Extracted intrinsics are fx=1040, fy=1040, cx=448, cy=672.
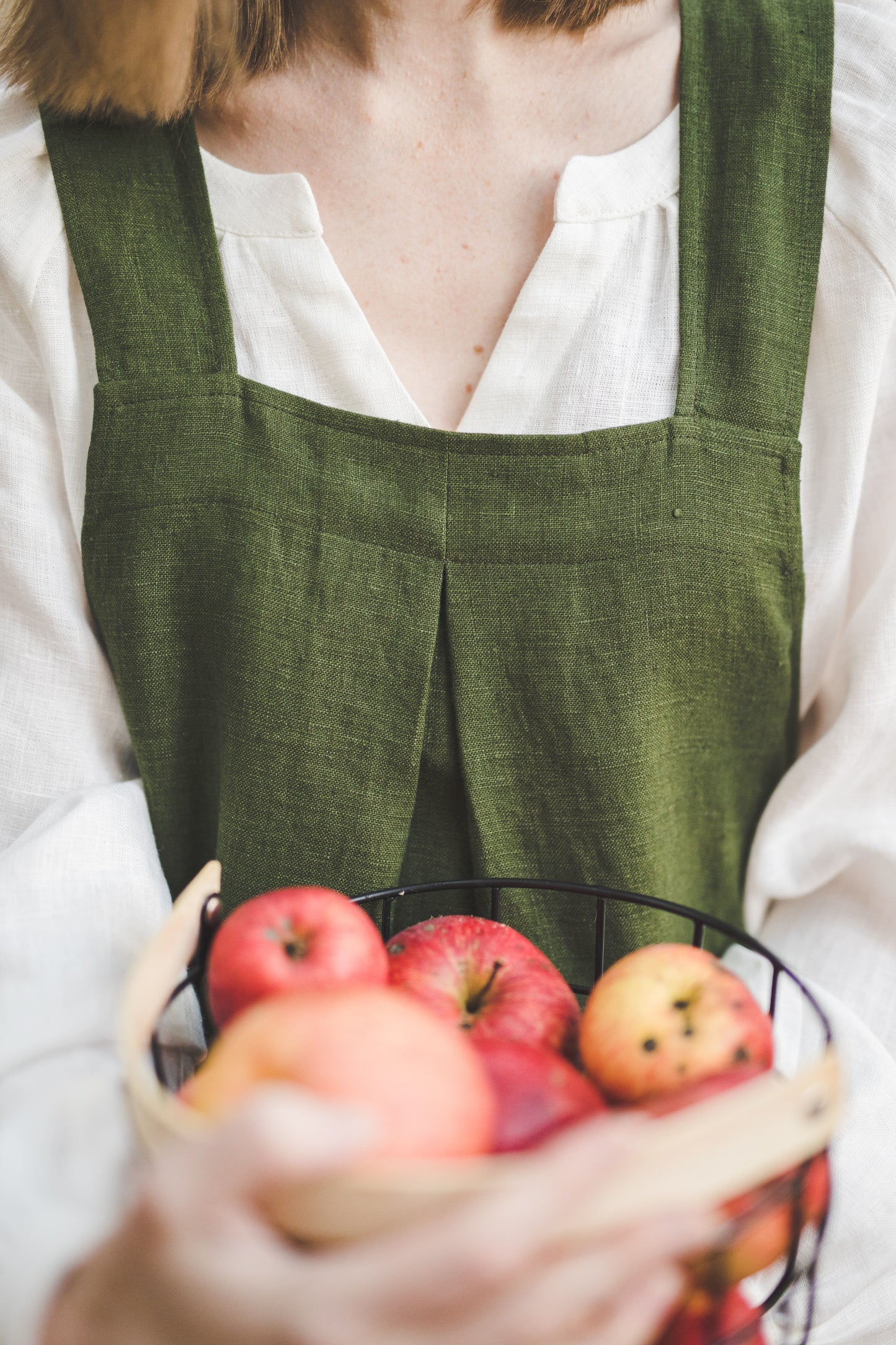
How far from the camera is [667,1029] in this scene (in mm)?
428

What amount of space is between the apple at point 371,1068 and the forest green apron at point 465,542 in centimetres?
32

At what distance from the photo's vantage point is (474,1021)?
47 cm

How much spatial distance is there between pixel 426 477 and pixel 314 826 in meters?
0.24

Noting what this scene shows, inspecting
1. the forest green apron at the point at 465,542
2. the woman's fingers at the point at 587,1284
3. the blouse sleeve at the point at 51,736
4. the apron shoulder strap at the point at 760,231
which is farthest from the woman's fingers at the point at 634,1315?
the apron shoulder strap at the point at 760,231

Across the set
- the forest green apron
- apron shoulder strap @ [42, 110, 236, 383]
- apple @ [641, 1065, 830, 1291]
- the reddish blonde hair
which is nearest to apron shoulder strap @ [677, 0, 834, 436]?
the forest green apron

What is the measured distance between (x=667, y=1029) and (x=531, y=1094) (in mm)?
82

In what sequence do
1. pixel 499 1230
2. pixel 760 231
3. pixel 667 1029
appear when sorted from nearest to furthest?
pixel 499 1230
pixel 667 1029
pixel 760 231

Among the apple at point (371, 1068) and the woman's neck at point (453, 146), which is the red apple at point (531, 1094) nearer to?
the apple at point (371, 1068)

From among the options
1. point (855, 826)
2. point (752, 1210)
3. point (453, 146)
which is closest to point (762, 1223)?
point (752, 1210)

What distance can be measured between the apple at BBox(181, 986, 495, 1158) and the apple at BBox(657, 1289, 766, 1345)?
0.10 m

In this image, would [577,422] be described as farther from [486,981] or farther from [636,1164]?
[636,1164]

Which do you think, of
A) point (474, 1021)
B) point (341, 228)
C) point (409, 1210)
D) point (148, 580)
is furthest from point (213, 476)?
point (409, 1210)

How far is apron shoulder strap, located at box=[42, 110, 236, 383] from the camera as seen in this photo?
2.19 ft

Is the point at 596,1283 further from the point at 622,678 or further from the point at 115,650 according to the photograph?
the point at 115,650
